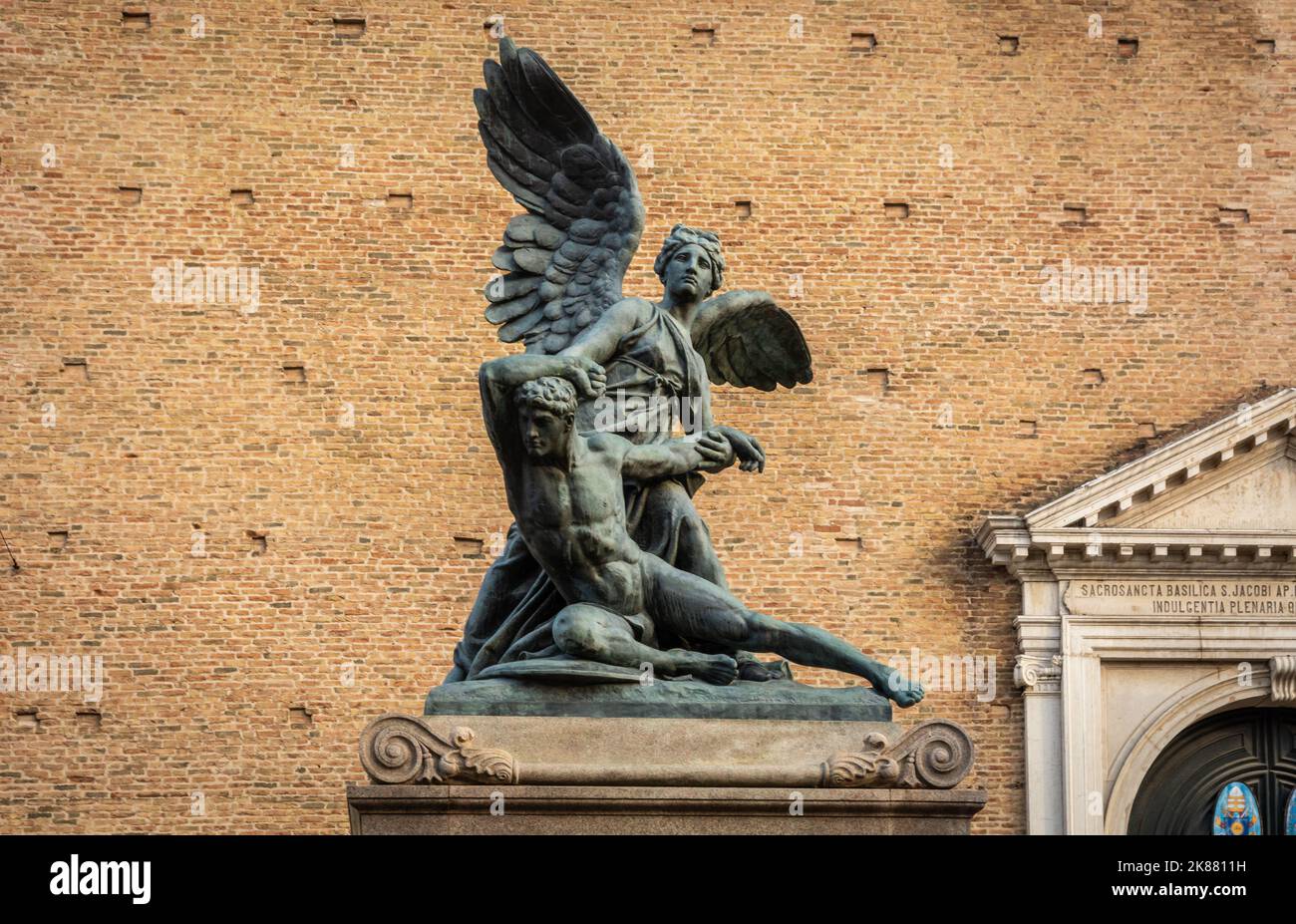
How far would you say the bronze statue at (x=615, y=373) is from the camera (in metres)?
7.22

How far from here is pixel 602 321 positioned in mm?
7766

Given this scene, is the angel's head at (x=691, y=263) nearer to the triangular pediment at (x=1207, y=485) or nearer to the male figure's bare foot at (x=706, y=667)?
the male figure's bare foot at (x=706, y=667)

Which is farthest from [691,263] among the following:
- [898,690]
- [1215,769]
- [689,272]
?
[1215,769]

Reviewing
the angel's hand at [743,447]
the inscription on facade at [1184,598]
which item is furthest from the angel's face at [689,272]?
the inscription on facade at [1184,598]

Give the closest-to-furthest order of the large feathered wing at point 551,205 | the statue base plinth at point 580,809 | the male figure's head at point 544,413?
the statue base plinth at point 580,809
the male figure's head at point 544,413
the large feathered wing at point 551,205

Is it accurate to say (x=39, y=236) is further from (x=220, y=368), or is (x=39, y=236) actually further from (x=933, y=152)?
(x=933, y=152)

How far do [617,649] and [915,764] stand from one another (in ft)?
3.19

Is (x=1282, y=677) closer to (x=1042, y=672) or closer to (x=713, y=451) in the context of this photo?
(x=1042, y=672)

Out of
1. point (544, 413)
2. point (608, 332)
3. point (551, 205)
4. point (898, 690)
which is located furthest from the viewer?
point (551, 205)

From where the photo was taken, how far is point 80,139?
18078 mm

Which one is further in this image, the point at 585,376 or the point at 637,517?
the point at 637,517

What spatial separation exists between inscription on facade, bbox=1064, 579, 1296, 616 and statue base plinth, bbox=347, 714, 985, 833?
1108cm

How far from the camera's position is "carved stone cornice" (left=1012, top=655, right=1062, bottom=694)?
1750cm

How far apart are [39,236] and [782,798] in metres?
12.6
